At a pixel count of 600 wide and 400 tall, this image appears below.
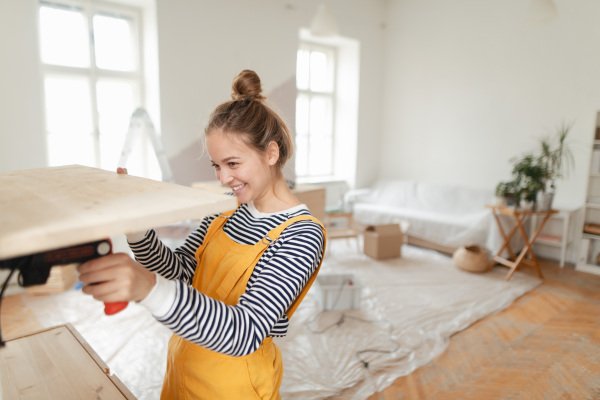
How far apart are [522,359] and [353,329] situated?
42.9 inches

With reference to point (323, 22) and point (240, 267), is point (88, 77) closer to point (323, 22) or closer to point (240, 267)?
point (323, 22)

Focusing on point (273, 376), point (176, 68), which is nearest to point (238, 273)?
point (273, 376)

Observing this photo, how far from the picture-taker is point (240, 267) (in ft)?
3.05

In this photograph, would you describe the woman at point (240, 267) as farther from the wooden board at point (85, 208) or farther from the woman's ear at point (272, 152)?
the wooden board at point (85, 208)

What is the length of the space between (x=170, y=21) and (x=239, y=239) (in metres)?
3.60

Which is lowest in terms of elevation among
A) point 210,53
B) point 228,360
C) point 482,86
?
point 228,360

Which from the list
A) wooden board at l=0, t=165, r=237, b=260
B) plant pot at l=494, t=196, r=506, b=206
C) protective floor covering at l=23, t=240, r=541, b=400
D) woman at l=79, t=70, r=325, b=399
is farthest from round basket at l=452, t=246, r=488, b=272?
wooden board at l=0, t=165, r=237, b=260

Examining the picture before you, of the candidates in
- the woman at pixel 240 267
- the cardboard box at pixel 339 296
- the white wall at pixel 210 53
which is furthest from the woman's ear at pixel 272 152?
the white wall at pixel 210 53

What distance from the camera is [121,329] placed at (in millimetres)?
2781

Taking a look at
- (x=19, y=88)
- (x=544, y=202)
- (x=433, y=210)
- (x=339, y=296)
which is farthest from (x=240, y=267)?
(x=433, y=210)

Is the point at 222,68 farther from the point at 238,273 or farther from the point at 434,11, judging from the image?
the point at 238,273

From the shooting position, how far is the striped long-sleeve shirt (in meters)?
→ 0.63

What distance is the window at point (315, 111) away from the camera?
5.85 meters

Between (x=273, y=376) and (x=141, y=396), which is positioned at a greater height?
(x=273, y=376)
